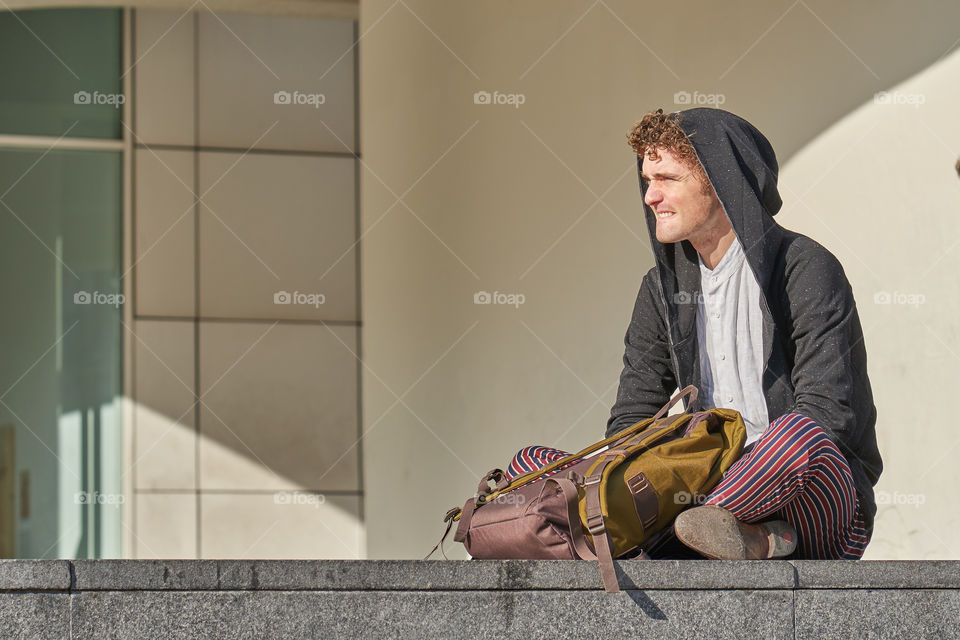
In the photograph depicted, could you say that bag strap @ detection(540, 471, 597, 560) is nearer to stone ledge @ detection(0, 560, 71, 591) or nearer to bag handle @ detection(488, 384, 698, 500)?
bag handle @ detection(488, 384, 698, 500)

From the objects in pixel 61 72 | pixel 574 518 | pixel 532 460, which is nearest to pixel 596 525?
pixel 574 518

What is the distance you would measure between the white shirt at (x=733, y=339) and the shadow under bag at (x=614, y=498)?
1.20 ft

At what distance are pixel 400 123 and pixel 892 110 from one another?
3052 mm

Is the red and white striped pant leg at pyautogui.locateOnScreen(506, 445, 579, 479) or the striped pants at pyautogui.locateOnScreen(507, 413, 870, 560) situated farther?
the red and white striped pant leg at pyautogui.locateOnScreen(506, 445, 579, 479)

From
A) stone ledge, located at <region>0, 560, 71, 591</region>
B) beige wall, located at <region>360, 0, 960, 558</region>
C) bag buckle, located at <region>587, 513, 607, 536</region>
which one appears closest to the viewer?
stone ledge, located at <region>0, 560, 71, 591</region>

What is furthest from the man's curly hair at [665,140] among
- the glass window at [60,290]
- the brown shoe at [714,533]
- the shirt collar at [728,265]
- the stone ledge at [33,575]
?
the glass window at [60,290]

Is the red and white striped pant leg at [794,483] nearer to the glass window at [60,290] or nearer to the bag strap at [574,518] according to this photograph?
the bag strap at [574,518]

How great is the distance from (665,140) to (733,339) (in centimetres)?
54

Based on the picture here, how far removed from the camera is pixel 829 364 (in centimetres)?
259

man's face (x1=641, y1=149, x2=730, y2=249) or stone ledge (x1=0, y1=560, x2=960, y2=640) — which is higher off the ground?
man's face (x1=641, y1=149, x2=730, y2=249)

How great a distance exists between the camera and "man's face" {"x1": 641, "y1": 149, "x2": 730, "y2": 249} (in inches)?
115

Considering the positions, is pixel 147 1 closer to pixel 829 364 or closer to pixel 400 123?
pixel 400 123

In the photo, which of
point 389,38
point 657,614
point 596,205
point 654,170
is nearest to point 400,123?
point 389,38

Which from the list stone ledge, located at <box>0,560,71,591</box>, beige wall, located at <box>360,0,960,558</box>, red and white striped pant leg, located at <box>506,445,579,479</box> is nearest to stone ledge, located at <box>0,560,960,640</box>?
stone ledge, located at <box>0,560,71,591</box>
